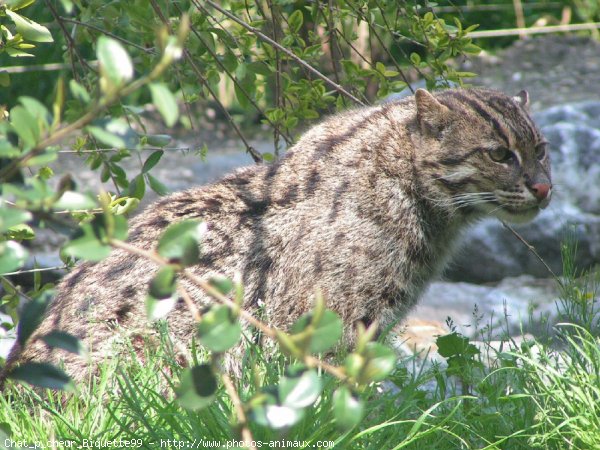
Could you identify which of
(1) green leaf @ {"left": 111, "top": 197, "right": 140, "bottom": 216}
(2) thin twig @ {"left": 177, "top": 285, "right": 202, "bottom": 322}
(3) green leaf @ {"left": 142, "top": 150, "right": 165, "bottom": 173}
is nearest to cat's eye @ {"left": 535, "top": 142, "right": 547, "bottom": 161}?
(3) green leaf @ {"left": 142, "top": 150, "right": 165, "bottom": 173}

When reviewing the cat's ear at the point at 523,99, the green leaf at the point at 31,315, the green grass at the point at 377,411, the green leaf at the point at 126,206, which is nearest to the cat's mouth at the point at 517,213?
the cat's ear at the point at 523,99

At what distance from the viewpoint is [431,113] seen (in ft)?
15.1

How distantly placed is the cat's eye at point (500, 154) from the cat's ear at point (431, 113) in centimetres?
30

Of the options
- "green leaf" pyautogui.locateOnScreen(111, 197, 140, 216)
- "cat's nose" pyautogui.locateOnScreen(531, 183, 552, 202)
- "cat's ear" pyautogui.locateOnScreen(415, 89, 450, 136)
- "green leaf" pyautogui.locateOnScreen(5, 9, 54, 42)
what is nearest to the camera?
"green leaf" pyautogui.locateOnScreen(5, 9, 54, 42)

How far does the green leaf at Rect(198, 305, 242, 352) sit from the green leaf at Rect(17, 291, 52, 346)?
17.6 inches

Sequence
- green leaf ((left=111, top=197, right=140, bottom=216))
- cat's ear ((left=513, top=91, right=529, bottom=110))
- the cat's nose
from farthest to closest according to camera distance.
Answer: cat's ear ((left=513, top=91, right=529, bottom=110)), the cat's nose, green leaf ((left=111, top=197, right=140, bottom=216))

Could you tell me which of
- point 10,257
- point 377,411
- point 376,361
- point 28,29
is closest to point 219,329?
point 376,361

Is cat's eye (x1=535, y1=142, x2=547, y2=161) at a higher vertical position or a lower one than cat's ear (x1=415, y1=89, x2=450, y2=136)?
lower

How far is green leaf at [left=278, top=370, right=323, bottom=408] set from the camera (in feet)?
5.46

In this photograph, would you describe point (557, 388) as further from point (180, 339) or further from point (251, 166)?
point (251, 166)

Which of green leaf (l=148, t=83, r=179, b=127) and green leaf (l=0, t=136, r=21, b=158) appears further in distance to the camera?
green leaf (l=0, t=136, r=21, b=158)

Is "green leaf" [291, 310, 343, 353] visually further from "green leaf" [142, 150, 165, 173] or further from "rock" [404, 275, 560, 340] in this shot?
"rock" [404, 275, 560, 340]

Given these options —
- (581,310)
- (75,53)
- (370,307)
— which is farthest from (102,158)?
(581,310)

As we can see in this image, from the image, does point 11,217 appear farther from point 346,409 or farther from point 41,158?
point 346,409
